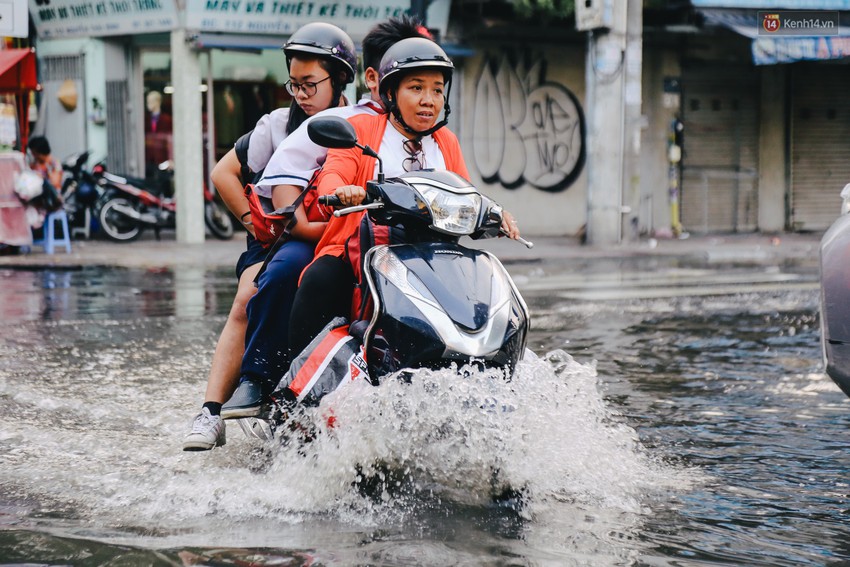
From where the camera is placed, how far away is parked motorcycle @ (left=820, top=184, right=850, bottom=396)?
422 cm

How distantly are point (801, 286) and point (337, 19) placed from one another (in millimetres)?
9131

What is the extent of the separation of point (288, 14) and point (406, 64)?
14330mm

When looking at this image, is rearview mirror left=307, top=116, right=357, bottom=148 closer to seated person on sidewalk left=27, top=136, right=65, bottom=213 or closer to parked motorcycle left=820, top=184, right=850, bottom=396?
parked motorcycle left=820, top=184, right=850, bottom=396

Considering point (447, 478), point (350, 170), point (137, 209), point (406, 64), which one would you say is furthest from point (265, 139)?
point (137, 209)

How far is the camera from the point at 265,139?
5035mm

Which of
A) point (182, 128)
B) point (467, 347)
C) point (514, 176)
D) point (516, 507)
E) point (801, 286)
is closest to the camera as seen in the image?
point (467, 347)

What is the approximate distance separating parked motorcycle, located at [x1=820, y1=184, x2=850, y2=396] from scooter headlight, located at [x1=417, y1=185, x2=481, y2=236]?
1.27 metres

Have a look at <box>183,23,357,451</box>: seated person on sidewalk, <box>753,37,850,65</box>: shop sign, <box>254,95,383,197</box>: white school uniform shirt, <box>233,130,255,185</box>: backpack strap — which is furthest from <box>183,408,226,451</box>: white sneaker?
<box>753,37,850,65</box>: shop sign

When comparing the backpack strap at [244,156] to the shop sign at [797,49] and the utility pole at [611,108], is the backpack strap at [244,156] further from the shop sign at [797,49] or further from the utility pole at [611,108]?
the shop sign at [797,49]

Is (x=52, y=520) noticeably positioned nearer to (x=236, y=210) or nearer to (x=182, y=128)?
(x=236, y=210)

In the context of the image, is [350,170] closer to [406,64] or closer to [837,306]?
[406,64]

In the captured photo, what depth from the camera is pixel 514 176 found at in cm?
1995

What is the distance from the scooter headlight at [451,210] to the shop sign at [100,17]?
46.0 feet

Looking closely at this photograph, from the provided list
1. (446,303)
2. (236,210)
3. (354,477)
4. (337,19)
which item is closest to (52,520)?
(354,477)
